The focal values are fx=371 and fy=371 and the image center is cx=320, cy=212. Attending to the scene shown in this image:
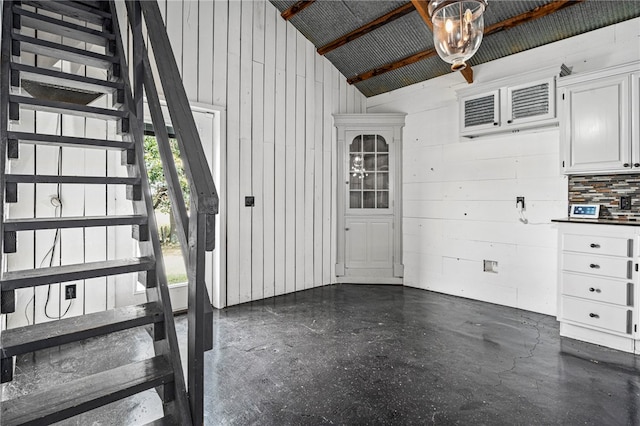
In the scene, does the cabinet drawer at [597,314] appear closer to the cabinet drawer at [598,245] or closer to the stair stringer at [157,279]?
the cabinet drawer at [598,245]

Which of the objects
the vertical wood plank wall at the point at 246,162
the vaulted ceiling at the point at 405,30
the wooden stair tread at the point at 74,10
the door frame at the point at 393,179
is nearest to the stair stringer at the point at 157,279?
the wooden stair tread at the point at 74,10

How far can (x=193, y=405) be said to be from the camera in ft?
4.61

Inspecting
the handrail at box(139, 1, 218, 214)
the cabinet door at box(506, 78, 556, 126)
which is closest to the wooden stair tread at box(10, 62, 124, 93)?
the handrail at box(139, 1, 218, 214)

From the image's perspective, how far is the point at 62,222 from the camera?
5.20ft

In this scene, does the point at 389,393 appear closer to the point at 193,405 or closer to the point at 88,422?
the point at 193,405

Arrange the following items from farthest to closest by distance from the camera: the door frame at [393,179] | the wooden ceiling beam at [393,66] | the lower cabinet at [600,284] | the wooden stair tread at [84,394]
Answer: the door frame at [393,179]
the wooden ceiling beam at [393,66]
the lower cabinet at [600,284]
the wooden stair tread at [84,394]

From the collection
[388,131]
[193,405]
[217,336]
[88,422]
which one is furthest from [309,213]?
[193,405]

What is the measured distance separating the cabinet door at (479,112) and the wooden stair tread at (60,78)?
141 inches

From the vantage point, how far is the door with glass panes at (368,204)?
17.5ft

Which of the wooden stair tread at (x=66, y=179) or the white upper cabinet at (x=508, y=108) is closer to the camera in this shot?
the wooden stair tread at (x=66, y=179)

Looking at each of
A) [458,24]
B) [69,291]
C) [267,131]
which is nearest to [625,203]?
[458,24]

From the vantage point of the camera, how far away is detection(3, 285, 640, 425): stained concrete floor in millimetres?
2127

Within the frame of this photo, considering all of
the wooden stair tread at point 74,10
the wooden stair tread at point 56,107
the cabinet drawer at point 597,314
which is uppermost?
the wooden stair tread at point 74,10

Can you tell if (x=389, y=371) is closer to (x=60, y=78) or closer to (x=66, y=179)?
(x=66, y=179)
